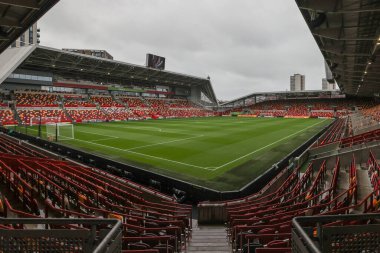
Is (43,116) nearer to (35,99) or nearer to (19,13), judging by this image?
(35,99)

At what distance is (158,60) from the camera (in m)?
66.9

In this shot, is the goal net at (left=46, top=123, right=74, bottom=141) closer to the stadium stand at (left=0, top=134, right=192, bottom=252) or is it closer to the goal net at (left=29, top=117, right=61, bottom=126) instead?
the goal net at (left=29, top=117, right=61, bottom=126)

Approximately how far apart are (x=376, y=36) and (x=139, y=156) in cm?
1592

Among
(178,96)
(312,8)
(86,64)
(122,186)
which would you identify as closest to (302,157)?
(312,8)

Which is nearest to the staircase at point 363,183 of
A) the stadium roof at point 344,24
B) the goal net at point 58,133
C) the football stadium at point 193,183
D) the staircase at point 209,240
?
the football stadium at point 193,183

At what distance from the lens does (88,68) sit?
2406 inches

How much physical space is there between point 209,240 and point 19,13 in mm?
9694

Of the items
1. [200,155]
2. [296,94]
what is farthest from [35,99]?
[296,94]

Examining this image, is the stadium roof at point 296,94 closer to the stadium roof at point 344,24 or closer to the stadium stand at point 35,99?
the stadium stand at point 35,99

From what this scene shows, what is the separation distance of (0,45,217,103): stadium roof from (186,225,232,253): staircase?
147 feet

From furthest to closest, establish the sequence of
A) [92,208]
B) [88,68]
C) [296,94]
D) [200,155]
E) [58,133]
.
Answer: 1. [296,94]
2. [88,68]
3. [58,133]
4. [200,155]
5. [92,208]

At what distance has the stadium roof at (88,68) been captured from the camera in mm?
46594

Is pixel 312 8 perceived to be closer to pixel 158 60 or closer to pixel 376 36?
pixel 376 36

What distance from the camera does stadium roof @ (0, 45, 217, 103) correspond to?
4659 centimetres
